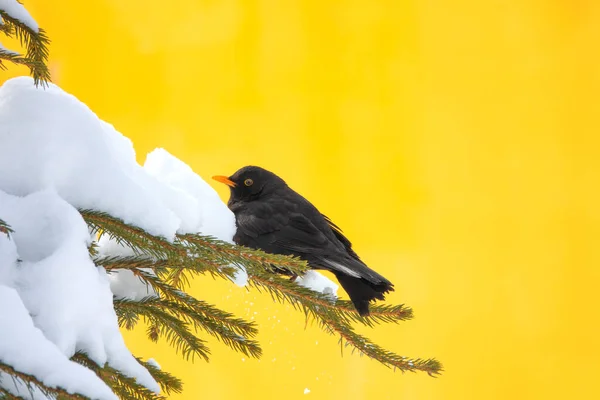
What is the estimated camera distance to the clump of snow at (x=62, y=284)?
2.52ft

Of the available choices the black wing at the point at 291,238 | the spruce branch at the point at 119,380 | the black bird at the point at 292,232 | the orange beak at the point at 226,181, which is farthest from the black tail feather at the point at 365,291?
the orange beak at the point at 226,181

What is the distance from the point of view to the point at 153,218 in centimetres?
101

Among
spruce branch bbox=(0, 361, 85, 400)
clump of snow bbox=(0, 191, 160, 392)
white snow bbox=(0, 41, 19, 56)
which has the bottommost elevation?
spruce branch bbox=(0, 361, 85, 400)

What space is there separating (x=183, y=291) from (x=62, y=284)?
1.41 ft

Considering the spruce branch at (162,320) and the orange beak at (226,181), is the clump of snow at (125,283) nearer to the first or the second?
the spruce branch at (162,320)

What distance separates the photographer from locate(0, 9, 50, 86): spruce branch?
102 cm

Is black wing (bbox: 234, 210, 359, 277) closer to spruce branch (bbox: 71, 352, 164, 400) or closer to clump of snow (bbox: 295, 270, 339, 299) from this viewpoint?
clump of snow (bbox: 295, 270, 339, 299)

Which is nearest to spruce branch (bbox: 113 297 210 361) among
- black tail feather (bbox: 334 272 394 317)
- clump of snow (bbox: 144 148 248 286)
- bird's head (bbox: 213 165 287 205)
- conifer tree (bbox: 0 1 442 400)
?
conifer tree (bbox: 0 1 442 400)

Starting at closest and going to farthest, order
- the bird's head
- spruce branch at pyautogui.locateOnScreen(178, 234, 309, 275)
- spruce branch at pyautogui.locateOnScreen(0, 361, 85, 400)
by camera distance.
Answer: spruce branch at pyautogui.locateOnScreen(0, 361, 85, 400)
spruce branch at pyautogui.locateOnScreen(178, 234, 309, 275)
the bird's head

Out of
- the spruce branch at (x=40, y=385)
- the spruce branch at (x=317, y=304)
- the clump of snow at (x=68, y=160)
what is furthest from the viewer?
the spruce branch at (x=317, y=304)

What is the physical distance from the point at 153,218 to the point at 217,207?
39cm

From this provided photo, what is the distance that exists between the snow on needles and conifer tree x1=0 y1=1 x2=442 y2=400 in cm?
3

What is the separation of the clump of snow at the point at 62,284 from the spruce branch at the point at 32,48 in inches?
9.5

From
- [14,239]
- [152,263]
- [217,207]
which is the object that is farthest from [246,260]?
[14,239]
